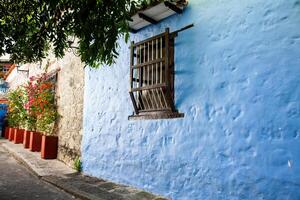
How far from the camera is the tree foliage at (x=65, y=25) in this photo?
288 centimetres

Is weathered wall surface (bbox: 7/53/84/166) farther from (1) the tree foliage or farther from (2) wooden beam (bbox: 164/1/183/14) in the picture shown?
(2) wooden beam (bbox: 164/1/183/14)

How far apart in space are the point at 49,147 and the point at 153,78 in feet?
17.4

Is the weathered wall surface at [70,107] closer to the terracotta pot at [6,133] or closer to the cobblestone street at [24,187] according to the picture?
the cobblestone street at [24,187]

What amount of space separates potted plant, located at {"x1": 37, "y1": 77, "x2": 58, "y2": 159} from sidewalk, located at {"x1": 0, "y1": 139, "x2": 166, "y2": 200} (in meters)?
0.43

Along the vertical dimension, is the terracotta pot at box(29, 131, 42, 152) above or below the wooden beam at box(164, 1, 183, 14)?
below

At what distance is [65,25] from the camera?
348cm

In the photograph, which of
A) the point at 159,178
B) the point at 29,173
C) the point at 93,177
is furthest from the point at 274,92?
the point at 29,173

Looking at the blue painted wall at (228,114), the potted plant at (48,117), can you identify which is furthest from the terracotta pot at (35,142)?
the blue painted wall at (228,114)

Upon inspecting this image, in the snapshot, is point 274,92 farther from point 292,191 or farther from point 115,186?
point 115,186

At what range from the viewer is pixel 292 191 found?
3299 millimetres

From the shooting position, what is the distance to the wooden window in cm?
499

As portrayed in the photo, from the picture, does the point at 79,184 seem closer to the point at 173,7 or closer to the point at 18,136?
the point at 173,7

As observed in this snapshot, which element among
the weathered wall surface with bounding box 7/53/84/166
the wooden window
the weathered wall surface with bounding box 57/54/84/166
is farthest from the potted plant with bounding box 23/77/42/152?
the wooden window

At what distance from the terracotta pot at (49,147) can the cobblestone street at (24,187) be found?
108 centimetres
